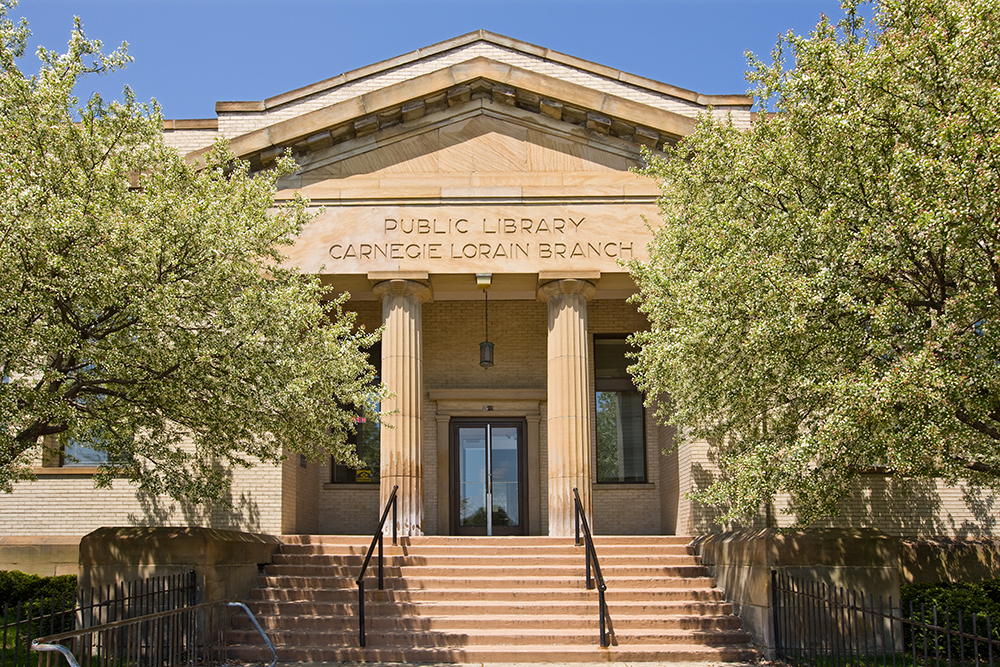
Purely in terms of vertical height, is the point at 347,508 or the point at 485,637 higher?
the point at 347,508

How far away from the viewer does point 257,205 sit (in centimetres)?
1095

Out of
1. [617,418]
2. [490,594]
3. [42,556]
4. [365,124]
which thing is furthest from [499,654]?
[365,124]

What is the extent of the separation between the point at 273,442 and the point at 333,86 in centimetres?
923

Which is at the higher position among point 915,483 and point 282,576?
point 915,483

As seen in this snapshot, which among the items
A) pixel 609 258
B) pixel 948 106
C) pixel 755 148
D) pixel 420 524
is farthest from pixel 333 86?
pixel 948 106

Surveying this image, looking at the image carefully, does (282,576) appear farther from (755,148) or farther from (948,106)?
(948,106)

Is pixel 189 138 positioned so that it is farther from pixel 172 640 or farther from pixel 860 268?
pixel 860 268

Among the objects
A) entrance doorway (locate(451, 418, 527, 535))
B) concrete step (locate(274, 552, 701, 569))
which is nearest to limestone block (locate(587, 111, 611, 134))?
entrance doorway (locate(451, 418, 527, 535))

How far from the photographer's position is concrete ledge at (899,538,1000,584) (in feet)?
49.3

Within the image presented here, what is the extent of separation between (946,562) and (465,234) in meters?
10.2

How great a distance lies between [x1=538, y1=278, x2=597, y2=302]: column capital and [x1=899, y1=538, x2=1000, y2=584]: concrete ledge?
706 centimetres

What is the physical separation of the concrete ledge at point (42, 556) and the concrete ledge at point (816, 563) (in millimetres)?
11899

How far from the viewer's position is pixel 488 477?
19.0 metres

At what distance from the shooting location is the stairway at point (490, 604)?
11.5 m
